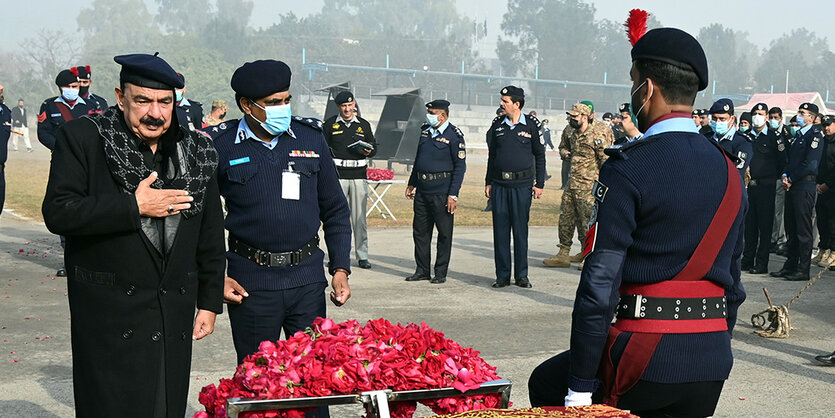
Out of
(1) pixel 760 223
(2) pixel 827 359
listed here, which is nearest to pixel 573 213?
(1) pixel 760 223

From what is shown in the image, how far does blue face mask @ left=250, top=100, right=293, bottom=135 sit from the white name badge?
9.0 inches

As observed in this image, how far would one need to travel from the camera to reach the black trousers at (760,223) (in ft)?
41.8

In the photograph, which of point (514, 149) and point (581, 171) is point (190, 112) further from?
point (581, 171)

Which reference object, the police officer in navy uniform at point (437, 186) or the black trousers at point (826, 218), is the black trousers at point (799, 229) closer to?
the black trousers at point (826, 218)

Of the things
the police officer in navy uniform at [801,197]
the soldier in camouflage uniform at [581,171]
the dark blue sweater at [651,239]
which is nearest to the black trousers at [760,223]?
the police officer in navy uniform at [801,197]

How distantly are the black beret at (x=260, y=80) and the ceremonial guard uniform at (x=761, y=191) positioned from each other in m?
9.75

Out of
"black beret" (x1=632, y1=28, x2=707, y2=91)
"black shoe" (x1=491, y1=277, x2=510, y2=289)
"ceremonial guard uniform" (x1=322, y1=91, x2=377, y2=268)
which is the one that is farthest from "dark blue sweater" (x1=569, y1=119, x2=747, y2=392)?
"ceremonial guard uniform" (x1=322, y1=91, x2=377, y2=268)

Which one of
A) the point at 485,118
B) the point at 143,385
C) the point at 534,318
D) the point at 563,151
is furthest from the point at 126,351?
the point at 485,118

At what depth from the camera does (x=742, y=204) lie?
3121mm

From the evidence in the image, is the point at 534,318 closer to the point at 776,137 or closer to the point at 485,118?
the point at 776,137

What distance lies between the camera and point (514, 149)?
36.9 ft

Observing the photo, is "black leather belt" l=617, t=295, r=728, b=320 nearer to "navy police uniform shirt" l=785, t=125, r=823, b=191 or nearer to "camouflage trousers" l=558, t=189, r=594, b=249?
"camouflage trousers" l=558, t=189, r=594, b=249

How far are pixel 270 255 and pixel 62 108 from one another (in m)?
7.89

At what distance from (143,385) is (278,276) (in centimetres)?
119
